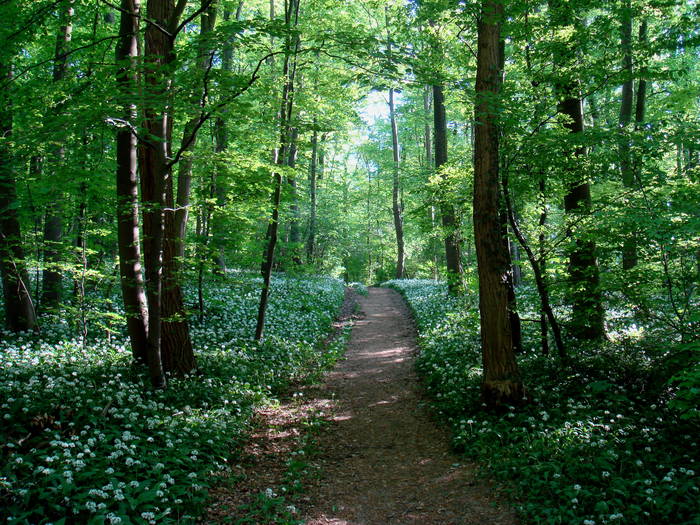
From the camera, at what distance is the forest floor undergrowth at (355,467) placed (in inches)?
183

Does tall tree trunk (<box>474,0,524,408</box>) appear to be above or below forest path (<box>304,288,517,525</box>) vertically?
above

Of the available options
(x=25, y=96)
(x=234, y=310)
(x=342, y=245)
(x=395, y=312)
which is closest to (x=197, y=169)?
(x=25, y=96)

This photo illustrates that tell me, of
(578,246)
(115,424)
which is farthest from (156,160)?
(578,246)

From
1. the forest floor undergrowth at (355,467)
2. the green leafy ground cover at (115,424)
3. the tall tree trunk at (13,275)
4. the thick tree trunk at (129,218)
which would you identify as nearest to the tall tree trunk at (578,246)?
the forest floor undergrowth at (355,467)

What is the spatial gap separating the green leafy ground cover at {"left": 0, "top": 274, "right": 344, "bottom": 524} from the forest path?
1.24 m

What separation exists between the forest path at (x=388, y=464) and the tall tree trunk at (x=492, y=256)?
3.93 feet

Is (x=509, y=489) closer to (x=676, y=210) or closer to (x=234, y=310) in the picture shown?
(x=676, y=210)

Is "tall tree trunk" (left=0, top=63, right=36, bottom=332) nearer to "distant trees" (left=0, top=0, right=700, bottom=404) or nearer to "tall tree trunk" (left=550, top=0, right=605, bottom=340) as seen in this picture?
"distant trees" (left=0, top=0, right=700, bottom=404)

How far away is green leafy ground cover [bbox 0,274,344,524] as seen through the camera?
12.9ft

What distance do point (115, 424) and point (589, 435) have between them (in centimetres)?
597

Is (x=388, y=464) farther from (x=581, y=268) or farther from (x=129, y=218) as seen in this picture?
(x=129, y=218)

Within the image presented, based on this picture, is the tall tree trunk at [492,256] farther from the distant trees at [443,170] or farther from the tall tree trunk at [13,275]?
the tall tree trunk at [13,275]

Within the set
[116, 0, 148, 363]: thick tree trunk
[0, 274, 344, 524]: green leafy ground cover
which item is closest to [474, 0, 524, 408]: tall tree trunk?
[0, 274, 344, 524]: green leafy ground cover

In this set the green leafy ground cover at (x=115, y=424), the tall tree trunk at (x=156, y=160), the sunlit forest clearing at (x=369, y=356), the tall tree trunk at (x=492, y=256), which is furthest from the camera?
the tall tree trunk at (x=492, y=256)
